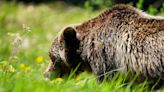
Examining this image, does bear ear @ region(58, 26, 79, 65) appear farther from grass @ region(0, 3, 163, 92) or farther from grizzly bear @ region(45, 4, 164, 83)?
grass @ region(0, 3, 163, 92)

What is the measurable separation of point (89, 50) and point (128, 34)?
65 cm

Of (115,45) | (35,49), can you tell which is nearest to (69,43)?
(115,45)

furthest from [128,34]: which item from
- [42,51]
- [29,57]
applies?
[42,51]

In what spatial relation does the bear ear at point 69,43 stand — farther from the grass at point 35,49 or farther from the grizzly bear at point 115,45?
the grass at point 35,49

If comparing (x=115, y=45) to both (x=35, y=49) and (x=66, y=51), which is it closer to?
(x=66, y=51)

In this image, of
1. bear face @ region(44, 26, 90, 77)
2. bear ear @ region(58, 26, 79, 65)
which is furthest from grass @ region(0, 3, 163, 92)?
bear ear @ region(58, 26, 79, 65)

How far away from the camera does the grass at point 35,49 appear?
616 centimetres

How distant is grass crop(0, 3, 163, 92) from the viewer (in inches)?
243

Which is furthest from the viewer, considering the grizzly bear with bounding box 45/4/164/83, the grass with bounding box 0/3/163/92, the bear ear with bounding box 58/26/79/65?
the bear ear with bounding box 58/26/79/65

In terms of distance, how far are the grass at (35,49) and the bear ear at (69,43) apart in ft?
1.05

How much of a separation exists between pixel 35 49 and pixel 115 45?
6552mm

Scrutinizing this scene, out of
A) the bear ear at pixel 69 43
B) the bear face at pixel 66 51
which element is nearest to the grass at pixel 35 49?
the bear face at pixel 66 51

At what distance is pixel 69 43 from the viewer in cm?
839

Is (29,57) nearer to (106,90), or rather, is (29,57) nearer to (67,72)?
(67,72)
